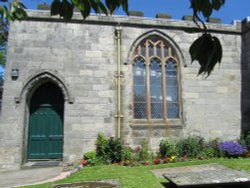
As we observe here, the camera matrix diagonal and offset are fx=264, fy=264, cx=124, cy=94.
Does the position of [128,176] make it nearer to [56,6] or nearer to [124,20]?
[56,6]

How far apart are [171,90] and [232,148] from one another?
260 centimetres

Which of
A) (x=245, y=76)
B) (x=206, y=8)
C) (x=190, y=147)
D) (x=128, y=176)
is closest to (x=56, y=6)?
(x=206, y=8)

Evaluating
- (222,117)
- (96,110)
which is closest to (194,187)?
(96,110)

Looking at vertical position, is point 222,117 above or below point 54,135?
above

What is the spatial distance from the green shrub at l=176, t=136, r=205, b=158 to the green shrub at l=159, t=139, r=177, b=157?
0.63 ft

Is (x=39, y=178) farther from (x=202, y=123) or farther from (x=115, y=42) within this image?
(x=202, y=123)

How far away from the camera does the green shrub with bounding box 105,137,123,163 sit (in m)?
7.51

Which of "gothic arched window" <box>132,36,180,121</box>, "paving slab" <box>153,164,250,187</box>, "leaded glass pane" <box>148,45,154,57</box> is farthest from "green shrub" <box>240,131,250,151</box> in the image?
"leaded glass pane" <box>148,45,154,57</box>

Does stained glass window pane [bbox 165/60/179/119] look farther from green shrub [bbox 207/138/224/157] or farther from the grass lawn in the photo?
the grass lawn

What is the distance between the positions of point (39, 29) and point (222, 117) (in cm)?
660

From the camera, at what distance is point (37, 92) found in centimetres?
838

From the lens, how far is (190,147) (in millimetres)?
7945

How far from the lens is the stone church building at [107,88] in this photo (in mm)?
7883

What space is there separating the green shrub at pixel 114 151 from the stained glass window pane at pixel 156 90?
1691mm
